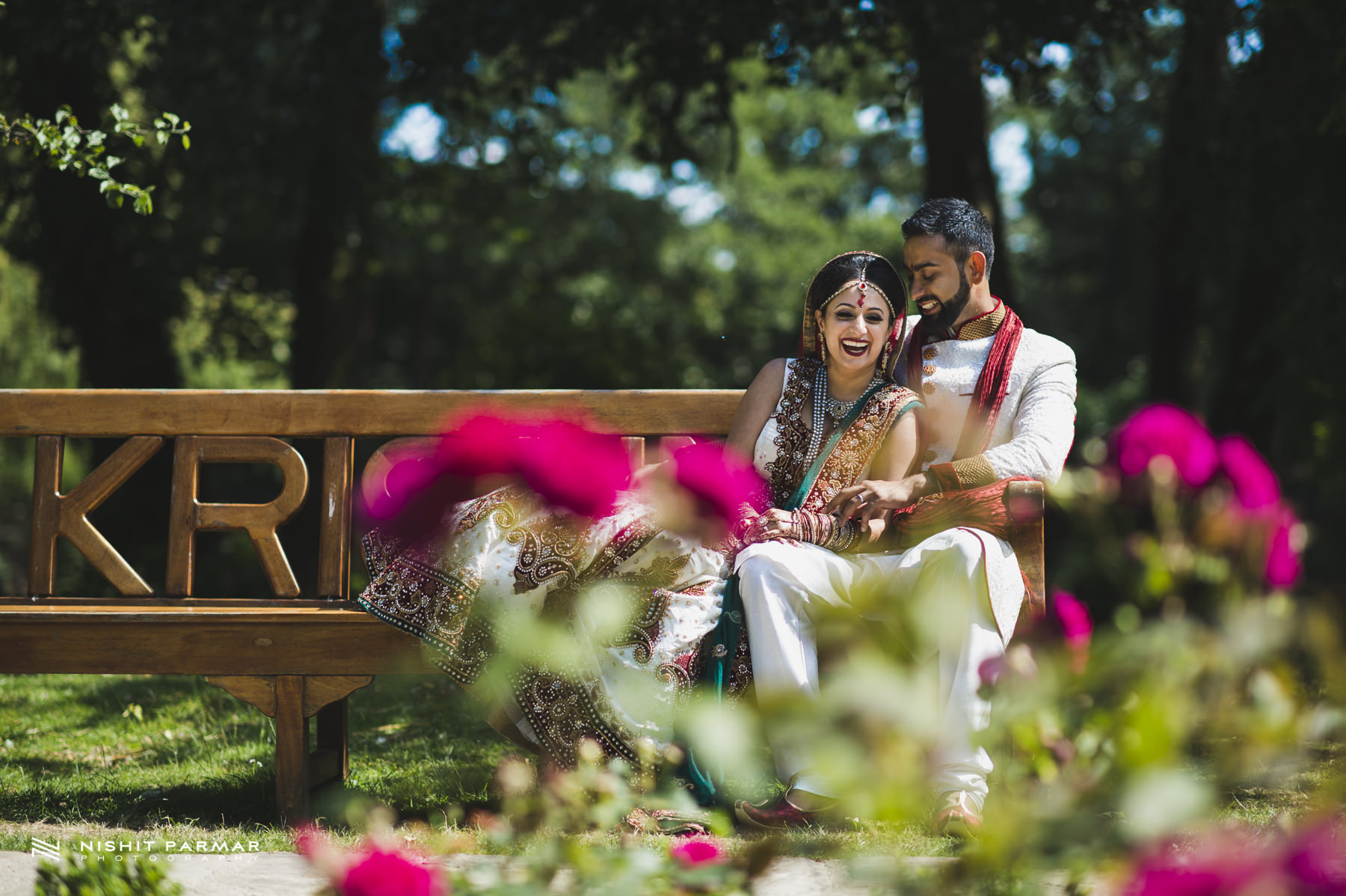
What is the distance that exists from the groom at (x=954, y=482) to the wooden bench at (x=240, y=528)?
2.10 ft

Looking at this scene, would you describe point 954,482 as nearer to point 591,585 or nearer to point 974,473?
point 974,473

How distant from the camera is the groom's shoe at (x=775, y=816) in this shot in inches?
112

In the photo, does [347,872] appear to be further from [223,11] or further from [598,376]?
[598,376]

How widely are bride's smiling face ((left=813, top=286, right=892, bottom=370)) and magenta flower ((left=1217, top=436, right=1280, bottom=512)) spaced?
2.12m

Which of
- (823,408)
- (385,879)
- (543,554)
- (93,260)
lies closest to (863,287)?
(823,408)

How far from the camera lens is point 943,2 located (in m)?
5.83

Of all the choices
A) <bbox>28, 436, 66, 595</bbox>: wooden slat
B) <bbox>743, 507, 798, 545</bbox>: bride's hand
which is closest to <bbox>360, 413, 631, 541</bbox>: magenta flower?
<bbox>743, 507, 798, 545</bbox>: bride's hand

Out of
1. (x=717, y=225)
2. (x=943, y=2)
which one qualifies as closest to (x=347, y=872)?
(x=943, y=2)

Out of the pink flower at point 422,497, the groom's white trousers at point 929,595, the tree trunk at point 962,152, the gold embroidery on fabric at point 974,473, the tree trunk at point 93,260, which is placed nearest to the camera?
the pink flower at point 422,497

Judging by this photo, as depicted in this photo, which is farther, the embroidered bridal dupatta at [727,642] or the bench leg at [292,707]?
the bench leg at [292,707]

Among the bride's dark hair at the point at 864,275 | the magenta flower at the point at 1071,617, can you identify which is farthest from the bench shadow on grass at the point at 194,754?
the magenta flower at the point at 1071,617

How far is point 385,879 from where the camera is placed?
107 cm

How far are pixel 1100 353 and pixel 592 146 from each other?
39.9 ft

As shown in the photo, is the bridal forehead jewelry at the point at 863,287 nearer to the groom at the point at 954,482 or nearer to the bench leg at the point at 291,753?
the groom at the point at 954,482
